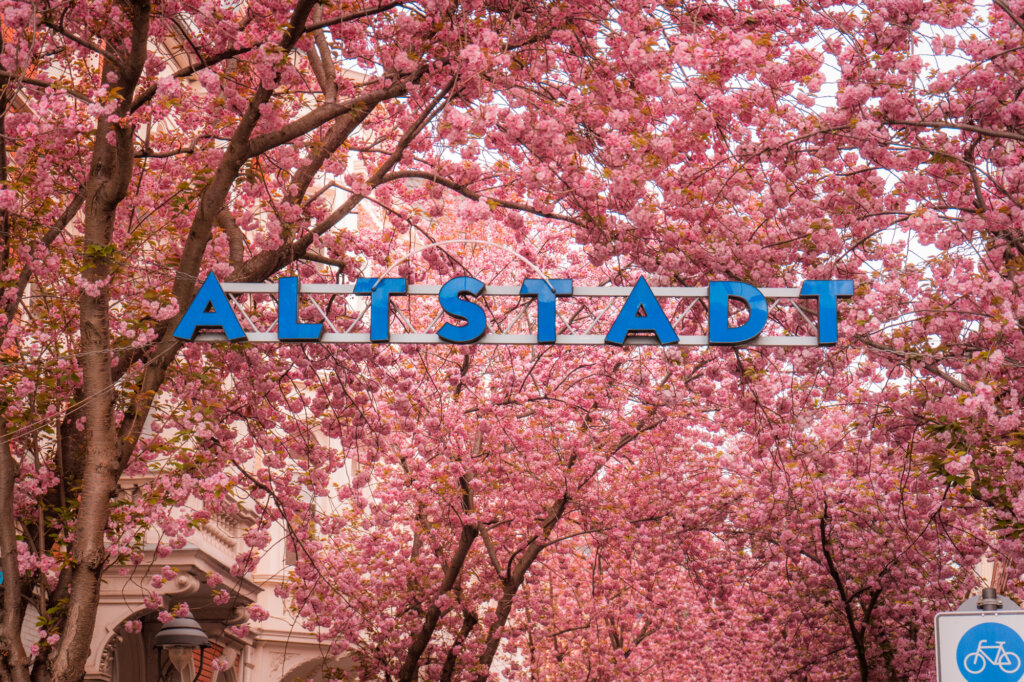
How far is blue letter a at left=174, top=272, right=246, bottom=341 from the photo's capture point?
9492 mm

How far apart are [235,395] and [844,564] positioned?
37.5 ft

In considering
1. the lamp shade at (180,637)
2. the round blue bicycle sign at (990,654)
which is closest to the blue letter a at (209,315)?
the lamp shade at (180,637)

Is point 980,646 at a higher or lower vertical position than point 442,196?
lower

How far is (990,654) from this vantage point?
7.09 metres

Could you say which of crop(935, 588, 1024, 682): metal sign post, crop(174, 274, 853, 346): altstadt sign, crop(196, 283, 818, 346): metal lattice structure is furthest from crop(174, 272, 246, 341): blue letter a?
crop(935, 588, 1024, 682): metal sign post

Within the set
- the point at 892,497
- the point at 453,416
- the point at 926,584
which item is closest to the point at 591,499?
the point at 453,416

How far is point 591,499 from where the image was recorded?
57.9ft

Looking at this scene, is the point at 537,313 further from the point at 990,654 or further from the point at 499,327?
the point at 990,654

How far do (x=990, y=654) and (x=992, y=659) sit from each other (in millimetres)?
30

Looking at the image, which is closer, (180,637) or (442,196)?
(442,196)

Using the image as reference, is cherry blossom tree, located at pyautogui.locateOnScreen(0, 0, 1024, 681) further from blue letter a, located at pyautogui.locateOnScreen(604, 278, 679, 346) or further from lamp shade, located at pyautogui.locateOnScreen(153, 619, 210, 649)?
lamp shade, located at pyautogui.locateOnScreen(153, 619, 210, 649)

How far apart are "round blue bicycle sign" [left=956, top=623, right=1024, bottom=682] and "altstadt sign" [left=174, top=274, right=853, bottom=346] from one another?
3410mm

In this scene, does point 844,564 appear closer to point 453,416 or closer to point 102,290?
point 453,416

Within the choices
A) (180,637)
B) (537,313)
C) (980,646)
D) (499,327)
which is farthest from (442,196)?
(980,646)
